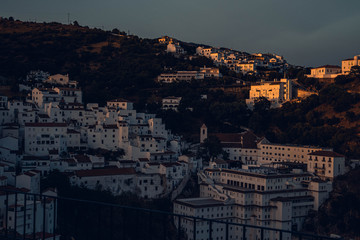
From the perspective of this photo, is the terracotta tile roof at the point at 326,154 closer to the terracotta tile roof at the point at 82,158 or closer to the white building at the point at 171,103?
the white building at the point at 171,103

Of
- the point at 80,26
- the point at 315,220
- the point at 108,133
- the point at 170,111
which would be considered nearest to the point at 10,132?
the point at 108,133

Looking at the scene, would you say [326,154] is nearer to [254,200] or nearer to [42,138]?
[254,200]

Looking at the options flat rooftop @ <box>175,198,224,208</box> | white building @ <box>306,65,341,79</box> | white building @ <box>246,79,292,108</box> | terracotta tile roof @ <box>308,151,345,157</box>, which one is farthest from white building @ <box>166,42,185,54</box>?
flat rooftop @ <box>175,198,224,208</box>

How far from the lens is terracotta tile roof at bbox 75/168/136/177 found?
26511 millimetres

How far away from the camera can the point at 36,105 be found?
33938mm

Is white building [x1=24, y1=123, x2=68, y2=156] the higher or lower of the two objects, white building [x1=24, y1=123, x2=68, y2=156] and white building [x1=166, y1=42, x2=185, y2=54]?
the lower

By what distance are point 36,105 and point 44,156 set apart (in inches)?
305

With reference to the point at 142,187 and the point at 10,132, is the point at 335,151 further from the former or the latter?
the point at 10,132

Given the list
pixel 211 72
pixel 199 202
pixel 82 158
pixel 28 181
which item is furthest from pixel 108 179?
pixel 211 72

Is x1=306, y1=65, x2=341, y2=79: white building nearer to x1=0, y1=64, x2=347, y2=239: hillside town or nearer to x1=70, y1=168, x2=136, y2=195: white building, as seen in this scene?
x1=0, y1=64, x2=347, y2=239: hillside town

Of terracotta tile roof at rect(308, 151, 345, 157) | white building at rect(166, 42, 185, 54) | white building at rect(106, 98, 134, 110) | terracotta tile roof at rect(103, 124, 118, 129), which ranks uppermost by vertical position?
white building at rect(166, 42, 185, 54)

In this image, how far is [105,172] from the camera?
89.0 ft

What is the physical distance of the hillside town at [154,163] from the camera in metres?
26.5

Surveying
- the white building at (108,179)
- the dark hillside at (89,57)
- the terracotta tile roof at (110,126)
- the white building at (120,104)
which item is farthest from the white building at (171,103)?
the white building at (108,179)
